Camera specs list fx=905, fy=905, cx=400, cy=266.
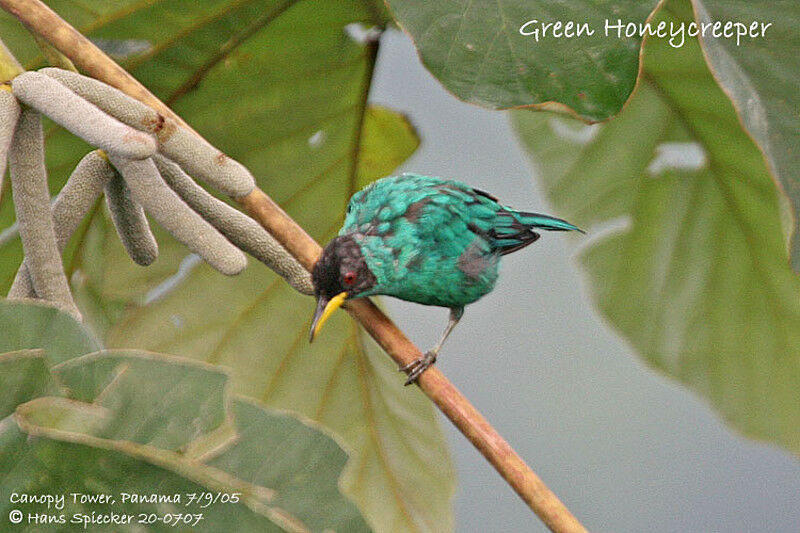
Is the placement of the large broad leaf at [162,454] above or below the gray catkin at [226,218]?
below

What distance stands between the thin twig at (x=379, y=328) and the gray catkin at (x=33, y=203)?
102mm

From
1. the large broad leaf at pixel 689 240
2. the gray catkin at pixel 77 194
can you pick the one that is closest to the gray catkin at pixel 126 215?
the gray catkin at pixel 77 194

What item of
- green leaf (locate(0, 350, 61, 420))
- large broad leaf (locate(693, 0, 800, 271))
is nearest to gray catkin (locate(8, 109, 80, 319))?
green leaf (locate(0, 350, 61, 420))

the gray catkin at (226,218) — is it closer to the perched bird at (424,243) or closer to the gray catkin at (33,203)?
the gray catkin at (33,203)

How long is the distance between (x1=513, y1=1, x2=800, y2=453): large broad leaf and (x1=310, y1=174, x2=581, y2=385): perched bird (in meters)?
0.27

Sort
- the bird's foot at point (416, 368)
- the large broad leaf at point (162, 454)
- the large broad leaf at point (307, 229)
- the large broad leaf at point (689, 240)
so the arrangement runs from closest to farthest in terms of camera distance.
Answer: the large broad leaf at point (162, 454), the bird's foot at point (416, 368), the large broad leaf at point (307, 229), the large broad leaf at point (689, 240)

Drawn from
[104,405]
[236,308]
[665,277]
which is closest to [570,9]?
[104,405]

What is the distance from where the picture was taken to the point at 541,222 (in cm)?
191

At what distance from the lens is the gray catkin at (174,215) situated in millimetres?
958

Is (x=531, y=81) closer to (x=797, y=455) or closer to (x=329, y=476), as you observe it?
(x=329, y=476)

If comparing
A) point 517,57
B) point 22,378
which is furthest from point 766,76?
point 22,378

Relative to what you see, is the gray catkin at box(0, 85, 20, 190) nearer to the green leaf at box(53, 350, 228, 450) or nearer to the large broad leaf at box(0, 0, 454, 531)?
the green leaf at box(53, 350, 228, 450)

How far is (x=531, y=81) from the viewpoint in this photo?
1.16m

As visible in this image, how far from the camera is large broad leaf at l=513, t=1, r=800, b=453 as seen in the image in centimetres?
185
